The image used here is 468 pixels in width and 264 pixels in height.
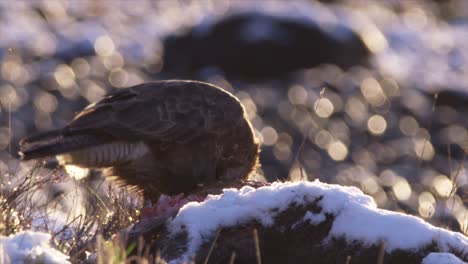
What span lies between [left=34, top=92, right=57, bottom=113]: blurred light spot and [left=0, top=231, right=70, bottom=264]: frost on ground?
17.8 m

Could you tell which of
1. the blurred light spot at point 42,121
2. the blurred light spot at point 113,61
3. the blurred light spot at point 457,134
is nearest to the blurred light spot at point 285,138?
the blurred light spot at point 457,134

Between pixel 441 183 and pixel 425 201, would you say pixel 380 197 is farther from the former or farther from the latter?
pixel 441 183

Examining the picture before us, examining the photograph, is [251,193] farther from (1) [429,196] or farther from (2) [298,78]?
(2) [298,78]

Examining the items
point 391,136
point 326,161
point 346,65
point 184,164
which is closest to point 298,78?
point 346,65

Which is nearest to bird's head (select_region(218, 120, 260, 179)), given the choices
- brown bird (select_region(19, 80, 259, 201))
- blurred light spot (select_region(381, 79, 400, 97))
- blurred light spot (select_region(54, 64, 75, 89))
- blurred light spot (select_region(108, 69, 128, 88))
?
brown bird (select_region(19, 80, 259, 201))

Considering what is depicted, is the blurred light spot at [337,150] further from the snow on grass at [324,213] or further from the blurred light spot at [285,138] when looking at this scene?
the snow on grass at [324,213]

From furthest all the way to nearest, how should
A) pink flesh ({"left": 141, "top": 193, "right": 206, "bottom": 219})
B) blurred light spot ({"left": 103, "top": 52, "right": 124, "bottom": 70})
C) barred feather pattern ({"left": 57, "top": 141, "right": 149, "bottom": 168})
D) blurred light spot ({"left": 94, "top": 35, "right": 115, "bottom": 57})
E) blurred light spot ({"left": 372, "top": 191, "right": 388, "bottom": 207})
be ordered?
blurred light spot ({"left": 94, "top": 35, "right": 115, "bottom": 57}) → blurred light spot ({"left": 103, "top": 52, "right": 124, "bottom": 70}) → blurred light spot ({"left": 372, "top": 191, "right": 388, "bottom": 207}) → barred feather pattern ({"left": 57, "top": 141, "right": 149, "bottom": 168}) → pink flesh ({"left": 141, "top": 193, "right": 206, "bottom": 219})

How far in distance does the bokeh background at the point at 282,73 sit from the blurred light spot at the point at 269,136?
38 mm

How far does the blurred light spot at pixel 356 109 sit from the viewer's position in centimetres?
2412

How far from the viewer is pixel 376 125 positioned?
23.8 m

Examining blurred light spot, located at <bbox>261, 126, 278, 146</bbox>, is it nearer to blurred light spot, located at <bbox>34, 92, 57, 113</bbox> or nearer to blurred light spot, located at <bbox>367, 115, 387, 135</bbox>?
blurred light spot, located at <bbox>367, 115, 387, 135</bbox>

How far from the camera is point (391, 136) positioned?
76.1 ft

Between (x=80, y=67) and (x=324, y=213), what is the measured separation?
21.4m

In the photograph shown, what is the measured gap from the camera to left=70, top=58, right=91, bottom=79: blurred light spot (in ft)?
86.2
